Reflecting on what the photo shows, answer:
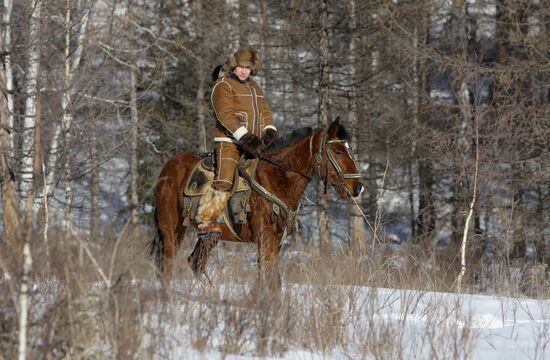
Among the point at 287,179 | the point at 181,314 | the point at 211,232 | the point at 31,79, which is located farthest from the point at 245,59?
the point at 31,79

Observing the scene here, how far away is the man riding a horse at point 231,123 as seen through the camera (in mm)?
8141

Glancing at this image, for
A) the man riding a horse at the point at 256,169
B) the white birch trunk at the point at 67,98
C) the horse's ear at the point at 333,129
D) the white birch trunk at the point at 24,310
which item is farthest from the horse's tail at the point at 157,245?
the white birch trunk at the point at 67,98

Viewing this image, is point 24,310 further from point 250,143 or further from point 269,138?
point 269,138

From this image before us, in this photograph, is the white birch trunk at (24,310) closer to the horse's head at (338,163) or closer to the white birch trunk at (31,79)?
the horse's head at (338,163)

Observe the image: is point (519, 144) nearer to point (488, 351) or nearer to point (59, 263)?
point (488, 351)

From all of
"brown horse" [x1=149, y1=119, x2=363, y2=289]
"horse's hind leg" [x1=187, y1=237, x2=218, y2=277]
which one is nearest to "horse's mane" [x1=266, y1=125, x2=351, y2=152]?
"brown horse" [x1=149, y1=119, x2=363, y2=289]

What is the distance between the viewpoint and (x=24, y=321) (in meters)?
4.23

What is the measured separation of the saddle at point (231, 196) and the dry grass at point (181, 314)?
50.2 inches

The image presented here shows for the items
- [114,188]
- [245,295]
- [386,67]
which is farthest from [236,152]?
[114,188]

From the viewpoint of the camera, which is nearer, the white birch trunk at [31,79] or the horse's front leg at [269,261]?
the horse's front leg at [269,261]

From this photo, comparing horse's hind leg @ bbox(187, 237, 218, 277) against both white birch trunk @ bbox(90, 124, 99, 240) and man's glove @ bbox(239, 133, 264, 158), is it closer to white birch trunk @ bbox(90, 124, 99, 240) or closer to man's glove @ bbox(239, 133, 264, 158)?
man's glove @ bbox(239, 133, 264, 158)

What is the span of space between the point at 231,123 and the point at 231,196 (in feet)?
2.37

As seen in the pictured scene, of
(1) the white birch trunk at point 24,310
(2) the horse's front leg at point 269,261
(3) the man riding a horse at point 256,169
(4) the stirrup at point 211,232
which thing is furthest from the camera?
(4) the stirrup at point 211,232

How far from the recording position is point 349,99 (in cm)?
2114
